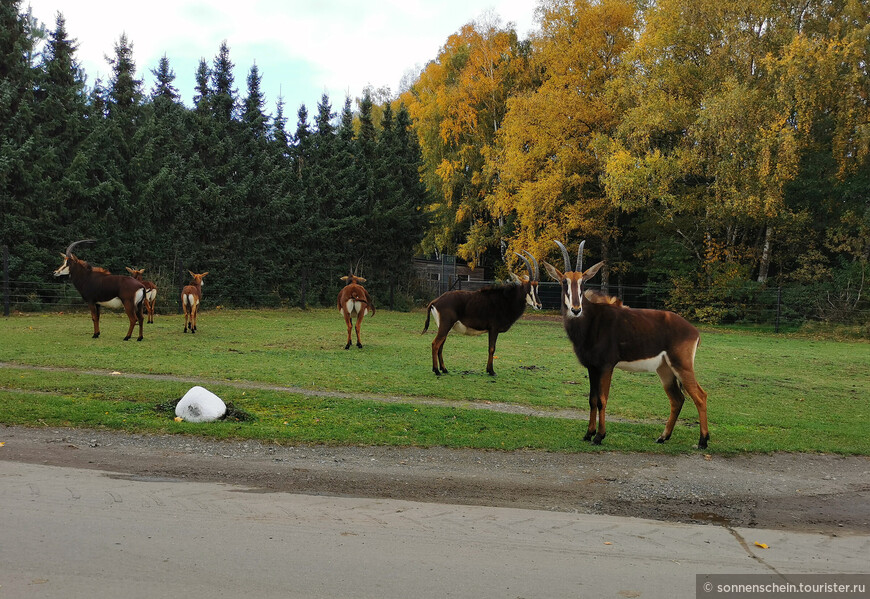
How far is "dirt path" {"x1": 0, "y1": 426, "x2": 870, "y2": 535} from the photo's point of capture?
5.52 meters

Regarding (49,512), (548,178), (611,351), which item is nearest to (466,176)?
(548,178)

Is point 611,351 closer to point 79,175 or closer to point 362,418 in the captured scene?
point 362,418

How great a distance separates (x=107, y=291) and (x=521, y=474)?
13.6 metres

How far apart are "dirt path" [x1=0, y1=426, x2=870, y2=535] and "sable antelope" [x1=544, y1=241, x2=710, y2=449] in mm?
663

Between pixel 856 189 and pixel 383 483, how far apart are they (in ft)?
99.0

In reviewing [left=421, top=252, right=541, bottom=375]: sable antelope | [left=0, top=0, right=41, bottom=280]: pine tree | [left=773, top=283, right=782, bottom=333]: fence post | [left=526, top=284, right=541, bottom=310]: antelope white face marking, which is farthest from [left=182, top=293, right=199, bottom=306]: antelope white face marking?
[left=773, top=283, right=782, bottom=333]: fence post

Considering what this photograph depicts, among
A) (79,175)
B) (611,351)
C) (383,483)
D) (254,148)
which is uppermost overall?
(254,148)

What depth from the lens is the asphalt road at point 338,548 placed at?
369cm

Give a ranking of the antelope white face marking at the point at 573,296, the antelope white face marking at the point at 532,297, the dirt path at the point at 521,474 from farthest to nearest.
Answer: the antelope white face marking at the point at 532,297
the antelope white face marking at the point at 573,296
the dirt path at the point at 521,474

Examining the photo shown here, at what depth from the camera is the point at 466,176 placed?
41188 millimetres

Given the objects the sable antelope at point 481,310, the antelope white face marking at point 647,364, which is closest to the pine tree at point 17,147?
the sable antelope at point 481,310

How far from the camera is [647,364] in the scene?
299 inches

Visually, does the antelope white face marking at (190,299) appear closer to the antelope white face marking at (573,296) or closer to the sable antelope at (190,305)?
the sable antelope at (190,305)

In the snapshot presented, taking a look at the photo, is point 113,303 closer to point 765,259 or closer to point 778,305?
point 778,305
